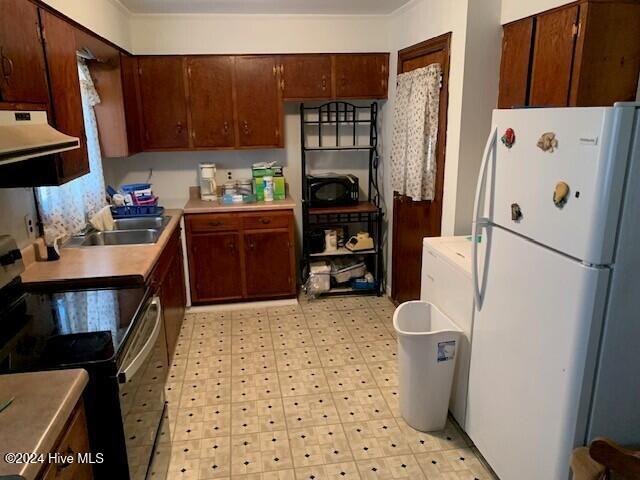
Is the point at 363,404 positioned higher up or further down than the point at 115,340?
further down

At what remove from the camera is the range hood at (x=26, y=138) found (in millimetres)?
1401

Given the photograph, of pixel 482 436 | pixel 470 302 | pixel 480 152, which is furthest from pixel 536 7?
pixel 482 436

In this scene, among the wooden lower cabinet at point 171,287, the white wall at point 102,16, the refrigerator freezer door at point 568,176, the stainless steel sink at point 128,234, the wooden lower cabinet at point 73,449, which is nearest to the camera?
the wooden lower cabinet at point 73,449

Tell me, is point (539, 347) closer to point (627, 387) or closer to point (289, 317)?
point (627, 387)

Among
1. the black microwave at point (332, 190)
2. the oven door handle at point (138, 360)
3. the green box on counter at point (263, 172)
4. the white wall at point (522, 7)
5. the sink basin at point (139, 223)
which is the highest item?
the white wall at point (522, 7)

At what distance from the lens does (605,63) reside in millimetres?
2188

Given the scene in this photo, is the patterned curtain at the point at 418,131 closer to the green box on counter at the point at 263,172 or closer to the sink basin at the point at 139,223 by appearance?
the green box on counter at the point at 263,172

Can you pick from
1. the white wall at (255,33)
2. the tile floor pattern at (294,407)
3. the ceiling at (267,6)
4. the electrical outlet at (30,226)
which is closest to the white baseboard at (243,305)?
the tile floor pattern at (294,407)

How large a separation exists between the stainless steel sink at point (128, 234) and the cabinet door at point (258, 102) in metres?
1.07

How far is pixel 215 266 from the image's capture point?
397cm

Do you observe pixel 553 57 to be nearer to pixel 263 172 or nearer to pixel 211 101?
pixel 263 172

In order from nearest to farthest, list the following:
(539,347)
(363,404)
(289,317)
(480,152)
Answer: (539,347) < (363,404) < (480,152) < (289,317)

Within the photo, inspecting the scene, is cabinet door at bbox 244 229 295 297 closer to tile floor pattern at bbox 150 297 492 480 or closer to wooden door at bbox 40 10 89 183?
tile floor pattern at bbox 150 297 492 480

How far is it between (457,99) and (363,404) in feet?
6.25
